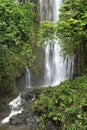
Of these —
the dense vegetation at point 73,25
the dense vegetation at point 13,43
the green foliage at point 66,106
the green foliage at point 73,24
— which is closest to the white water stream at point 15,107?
the dense vegetation at point 13,43

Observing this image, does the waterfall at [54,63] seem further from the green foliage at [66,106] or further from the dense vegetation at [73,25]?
the green foliage at [66,106]

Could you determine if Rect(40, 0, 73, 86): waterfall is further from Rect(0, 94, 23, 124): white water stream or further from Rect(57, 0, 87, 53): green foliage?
Rect(57, 0, 87, 53): green foliage

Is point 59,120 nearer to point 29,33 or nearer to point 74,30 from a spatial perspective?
point 74,30

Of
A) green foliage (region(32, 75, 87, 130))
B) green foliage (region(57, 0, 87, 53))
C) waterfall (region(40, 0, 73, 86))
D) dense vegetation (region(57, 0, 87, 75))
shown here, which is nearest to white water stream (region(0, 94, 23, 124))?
green foliage (region(32, 75, 87, 130))

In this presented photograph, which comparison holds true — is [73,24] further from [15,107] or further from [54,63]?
[54,63]

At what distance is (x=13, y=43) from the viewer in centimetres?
1825

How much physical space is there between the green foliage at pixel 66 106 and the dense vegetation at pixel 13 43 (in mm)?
4516

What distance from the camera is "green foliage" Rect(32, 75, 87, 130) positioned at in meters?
9.10

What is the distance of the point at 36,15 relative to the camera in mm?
23312

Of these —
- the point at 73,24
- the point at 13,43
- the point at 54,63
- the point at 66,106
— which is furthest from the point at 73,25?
the point at 54,63

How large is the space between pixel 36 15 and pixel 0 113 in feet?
38.0

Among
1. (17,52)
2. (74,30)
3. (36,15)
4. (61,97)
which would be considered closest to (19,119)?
(61,97)

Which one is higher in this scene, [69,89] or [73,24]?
[73,24]

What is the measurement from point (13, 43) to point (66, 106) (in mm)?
9376
